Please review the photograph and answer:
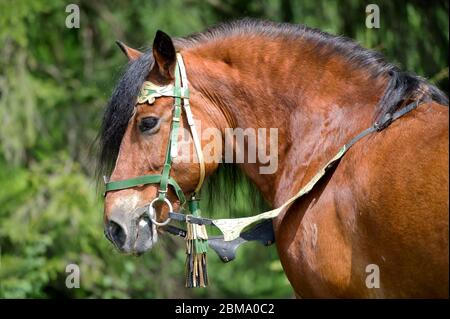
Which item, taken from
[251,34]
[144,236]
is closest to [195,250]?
[144,236]

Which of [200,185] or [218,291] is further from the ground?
[200,185]

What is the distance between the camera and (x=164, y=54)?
3625mm

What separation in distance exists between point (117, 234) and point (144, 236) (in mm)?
130

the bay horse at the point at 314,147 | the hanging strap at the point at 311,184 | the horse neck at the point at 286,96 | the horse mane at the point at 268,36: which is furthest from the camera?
the horse neck at the point at 286,96

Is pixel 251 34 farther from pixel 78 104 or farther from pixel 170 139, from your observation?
pixel 78 104

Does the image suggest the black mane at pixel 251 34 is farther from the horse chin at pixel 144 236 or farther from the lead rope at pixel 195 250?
the horse chin at pixel 144 236

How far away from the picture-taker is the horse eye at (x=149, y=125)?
3.61m

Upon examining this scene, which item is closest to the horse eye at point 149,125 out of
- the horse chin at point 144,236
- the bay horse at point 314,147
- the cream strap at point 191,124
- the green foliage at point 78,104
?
the bay horse at point 314,147

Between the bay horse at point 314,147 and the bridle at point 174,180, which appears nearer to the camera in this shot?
the bay horse at point 314,147

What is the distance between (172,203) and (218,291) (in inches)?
210

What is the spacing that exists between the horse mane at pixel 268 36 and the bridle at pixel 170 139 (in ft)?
0.31
